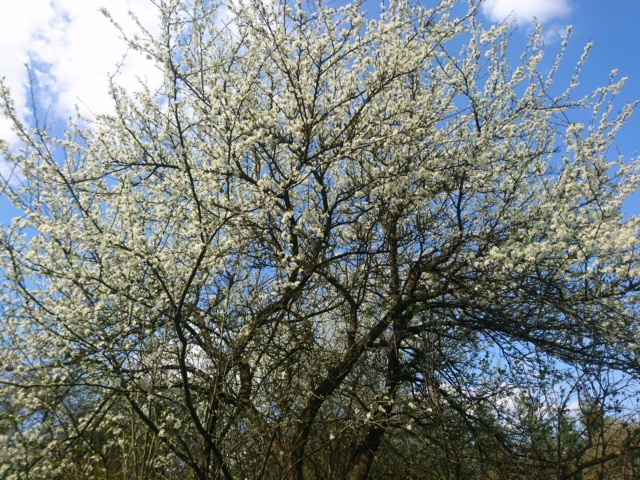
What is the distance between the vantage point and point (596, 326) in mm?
4781

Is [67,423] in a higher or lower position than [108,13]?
lower

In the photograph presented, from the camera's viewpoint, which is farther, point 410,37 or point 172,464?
point 410,37

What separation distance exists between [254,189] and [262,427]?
7.64 feet

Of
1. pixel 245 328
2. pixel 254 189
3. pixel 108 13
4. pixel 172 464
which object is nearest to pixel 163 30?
pixel 108 13

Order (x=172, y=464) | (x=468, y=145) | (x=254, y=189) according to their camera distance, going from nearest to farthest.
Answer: (x=172, y=464), (x=254, y=189), (x=468, y=145)

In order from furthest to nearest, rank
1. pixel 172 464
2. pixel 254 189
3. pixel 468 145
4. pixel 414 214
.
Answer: pixel 414 214, pixel 468 145, pixel 254 189, pixel 172 464

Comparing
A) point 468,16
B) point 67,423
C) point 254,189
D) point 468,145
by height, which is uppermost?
point 468,16

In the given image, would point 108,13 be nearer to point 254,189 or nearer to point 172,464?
point 254,189

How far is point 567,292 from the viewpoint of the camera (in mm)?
5449

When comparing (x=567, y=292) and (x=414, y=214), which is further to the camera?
(x=414, y=214)

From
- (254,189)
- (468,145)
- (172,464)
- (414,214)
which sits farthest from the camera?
(414,214)

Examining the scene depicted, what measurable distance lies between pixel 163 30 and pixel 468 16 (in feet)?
11.5

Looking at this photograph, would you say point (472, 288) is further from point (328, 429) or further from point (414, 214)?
point (328, 429)

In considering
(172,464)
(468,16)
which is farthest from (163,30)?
(172,464)
